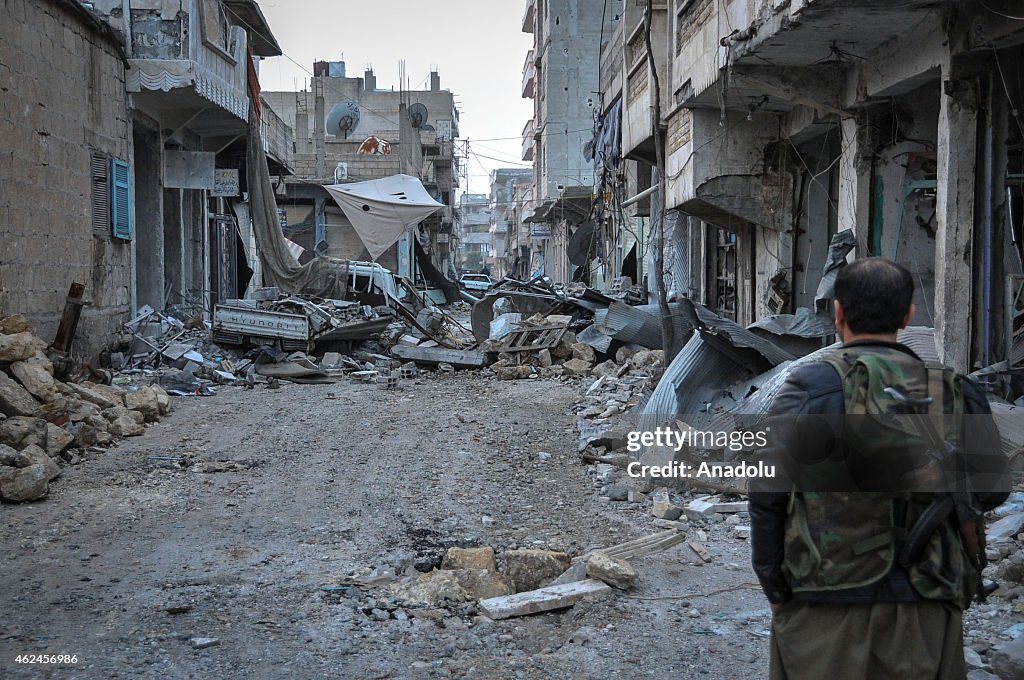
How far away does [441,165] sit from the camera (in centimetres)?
5350

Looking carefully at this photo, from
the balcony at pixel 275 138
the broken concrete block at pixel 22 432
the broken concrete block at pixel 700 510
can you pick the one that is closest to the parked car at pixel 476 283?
the balcony at pixel 275 138

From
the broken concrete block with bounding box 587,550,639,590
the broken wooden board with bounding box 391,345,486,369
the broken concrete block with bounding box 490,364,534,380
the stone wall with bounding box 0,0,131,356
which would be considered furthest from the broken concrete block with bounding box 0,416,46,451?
the broken wooden board with bounding box 391,345,486,369

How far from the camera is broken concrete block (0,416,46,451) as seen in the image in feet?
21.2

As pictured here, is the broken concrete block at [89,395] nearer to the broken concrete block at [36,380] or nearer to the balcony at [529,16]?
the broken concrete block at [36,380]

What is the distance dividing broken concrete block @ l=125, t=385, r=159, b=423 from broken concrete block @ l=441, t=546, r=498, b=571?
18.1ft

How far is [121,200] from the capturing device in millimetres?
13164

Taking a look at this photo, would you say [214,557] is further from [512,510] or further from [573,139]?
[573,139]

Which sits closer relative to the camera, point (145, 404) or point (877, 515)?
point (877, 515)

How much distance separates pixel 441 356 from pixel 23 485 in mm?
8791

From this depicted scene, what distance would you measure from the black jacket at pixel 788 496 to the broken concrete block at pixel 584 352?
1120 centimetres

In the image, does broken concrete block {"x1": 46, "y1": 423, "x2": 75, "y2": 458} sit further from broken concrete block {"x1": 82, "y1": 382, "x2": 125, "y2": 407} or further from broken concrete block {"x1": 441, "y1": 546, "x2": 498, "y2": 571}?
broken concrete block {"x1": 441, "y1": 546, "x2": 498, "y2": 571}

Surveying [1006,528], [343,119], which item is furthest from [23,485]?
[343,119]

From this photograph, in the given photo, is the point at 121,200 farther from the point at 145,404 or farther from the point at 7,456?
the point at 7,456

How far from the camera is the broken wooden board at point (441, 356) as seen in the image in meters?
14.2
